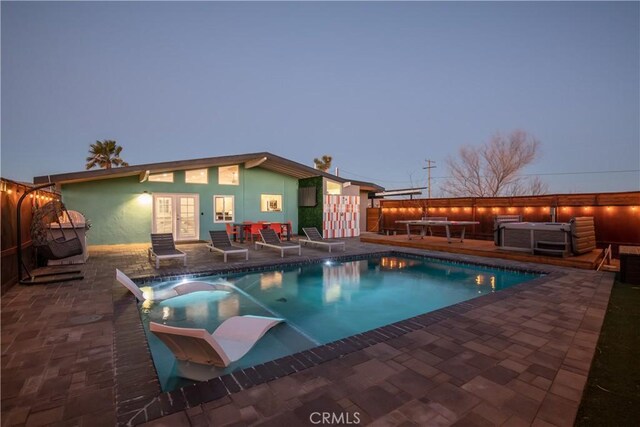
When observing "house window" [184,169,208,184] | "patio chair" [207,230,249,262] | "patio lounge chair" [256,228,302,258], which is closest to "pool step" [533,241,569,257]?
"patio lounge chair" [256,228,302,258]

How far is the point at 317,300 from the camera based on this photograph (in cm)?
609

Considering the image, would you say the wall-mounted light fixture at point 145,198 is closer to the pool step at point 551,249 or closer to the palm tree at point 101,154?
the pool step at point 551,249

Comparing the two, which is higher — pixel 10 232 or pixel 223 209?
pixel 223 209

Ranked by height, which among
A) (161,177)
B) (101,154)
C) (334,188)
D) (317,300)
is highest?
(101,154)

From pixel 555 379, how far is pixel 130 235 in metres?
13.5

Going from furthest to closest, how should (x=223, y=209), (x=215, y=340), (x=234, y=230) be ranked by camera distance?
(x=223, y=209), (x=234, y=230), (x=215, y=340)

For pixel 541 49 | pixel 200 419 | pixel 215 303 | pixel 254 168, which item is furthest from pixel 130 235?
pixel 541 49

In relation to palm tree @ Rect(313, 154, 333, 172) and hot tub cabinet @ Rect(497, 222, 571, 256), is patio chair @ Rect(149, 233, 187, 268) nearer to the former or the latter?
hot tub cabinet @ Rect(497, 222, 571, 256)

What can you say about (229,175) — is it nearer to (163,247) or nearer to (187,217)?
(187,217)

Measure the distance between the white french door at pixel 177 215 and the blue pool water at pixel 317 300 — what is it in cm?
691

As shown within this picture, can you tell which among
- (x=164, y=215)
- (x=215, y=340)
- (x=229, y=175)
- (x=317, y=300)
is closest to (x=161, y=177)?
(x=164, y=215)

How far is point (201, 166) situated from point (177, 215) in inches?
94.5

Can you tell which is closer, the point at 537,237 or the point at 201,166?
the point at 537,237

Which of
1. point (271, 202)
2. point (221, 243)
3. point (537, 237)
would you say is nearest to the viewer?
point (537, 237)
